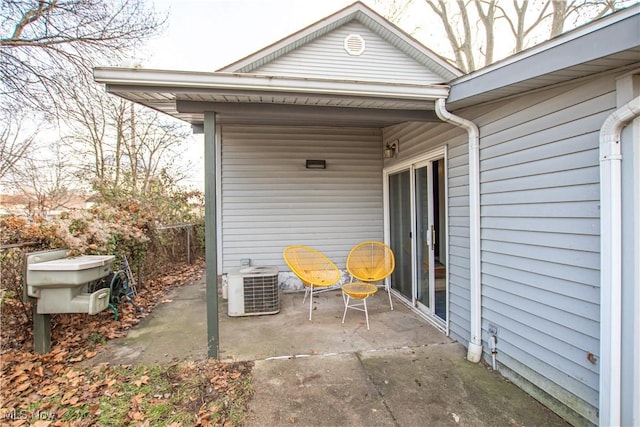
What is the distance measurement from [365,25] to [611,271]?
17.5 feet

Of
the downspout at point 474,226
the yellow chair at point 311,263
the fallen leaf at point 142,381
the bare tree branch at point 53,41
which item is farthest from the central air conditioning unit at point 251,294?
the bare tree branch at point 53,41

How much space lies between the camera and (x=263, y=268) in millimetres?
4457

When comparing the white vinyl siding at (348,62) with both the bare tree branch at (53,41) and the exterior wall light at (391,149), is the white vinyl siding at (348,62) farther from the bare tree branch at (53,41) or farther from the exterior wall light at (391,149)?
the bare tree branch at (53,41)

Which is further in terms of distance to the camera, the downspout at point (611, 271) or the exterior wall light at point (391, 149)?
the exterior wall light at point (391, 149)

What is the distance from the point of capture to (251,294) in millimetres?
4125

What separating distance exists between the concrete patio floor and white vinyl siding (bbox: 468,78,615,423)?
313mm

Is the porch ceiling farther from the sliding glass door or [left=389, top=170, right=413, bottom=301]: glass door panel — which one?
[left=389, top=170, right=413, bottom=301]: glass door panel

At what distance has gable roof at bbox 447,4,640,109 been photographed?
1.51m

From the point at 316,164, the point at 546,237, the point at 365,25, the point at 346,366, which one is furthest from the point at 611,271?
the point at 365,25

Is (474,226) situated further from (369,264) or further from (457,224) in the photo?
(369,264)

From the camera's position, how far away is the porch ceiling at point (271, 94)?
8.02ft

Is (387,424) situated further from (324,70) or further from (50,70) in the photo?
(50,70)

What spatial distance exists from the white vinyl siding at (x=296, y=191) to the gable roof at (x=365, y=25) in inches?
44.4

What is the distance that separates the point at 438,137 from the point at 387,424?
291 cm
